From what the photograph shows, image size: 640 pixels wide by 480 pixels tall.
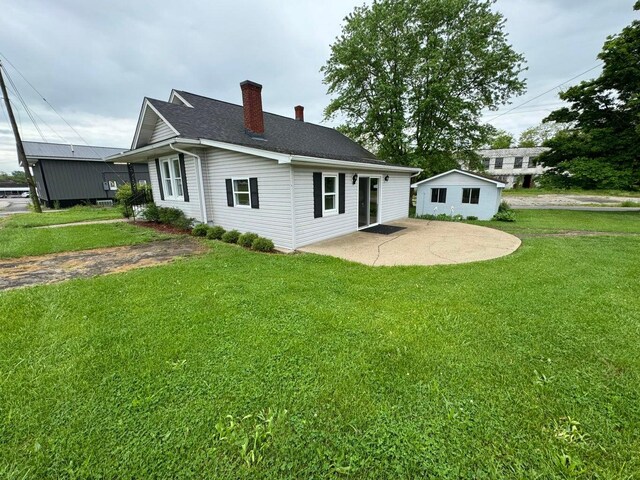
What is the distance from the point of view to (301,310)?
369 cm

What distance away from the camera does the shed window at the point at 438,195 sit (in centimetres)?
1495

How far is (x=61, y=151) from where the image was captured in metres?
20.2

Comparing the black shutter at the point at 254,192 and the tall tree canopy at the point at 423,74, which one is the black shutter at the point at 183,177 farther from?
the tall tree canopy at the point at 423,74

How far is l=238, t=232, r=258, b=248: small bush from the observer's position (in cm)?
762

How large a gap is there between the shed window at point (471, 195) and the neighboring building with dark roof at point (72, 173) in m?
23.8

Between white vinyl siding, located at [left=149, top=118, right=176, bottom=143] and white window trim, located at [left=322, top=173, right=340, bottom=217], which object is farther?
white vinyl siding, located at [left=149, top=118, right=176, bottom=143]

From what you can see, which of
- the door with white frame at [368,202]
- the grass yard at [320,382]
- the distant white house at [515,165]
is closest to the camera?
the grass yard at [320,382]

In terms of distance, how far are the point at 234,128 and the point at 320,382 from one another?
10133 millimetres

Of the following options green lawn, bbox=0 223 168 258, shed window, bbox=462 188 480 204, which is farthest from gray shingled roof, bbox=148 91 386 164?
shed window, bbox=462 188 480 204

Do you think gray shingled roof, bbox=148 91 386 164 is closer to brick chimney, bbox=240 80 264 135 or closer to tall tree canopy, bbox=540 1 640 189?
brick chimney, bbox=240 80 264 135

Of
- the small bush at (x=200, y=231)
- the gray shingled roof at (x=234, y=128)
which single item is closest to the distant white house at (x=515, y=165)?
the gray shingled roof at (x=234, y=128)

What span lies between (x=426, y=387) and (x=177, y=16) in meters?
13.3

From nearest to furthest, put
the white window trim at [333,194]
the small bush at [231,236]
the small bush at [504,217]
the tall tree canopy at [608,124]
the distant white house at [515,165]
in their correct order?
1. the white window trim at [333,194]
2. the small bush at [231,236]
3. the small bush at [504,217]
4. the tall tree canopy at [608,124]
5. the distant white house at [515,165]

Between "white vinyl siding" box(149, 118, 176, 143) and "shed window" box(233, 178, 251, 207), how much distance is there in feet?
13.4
